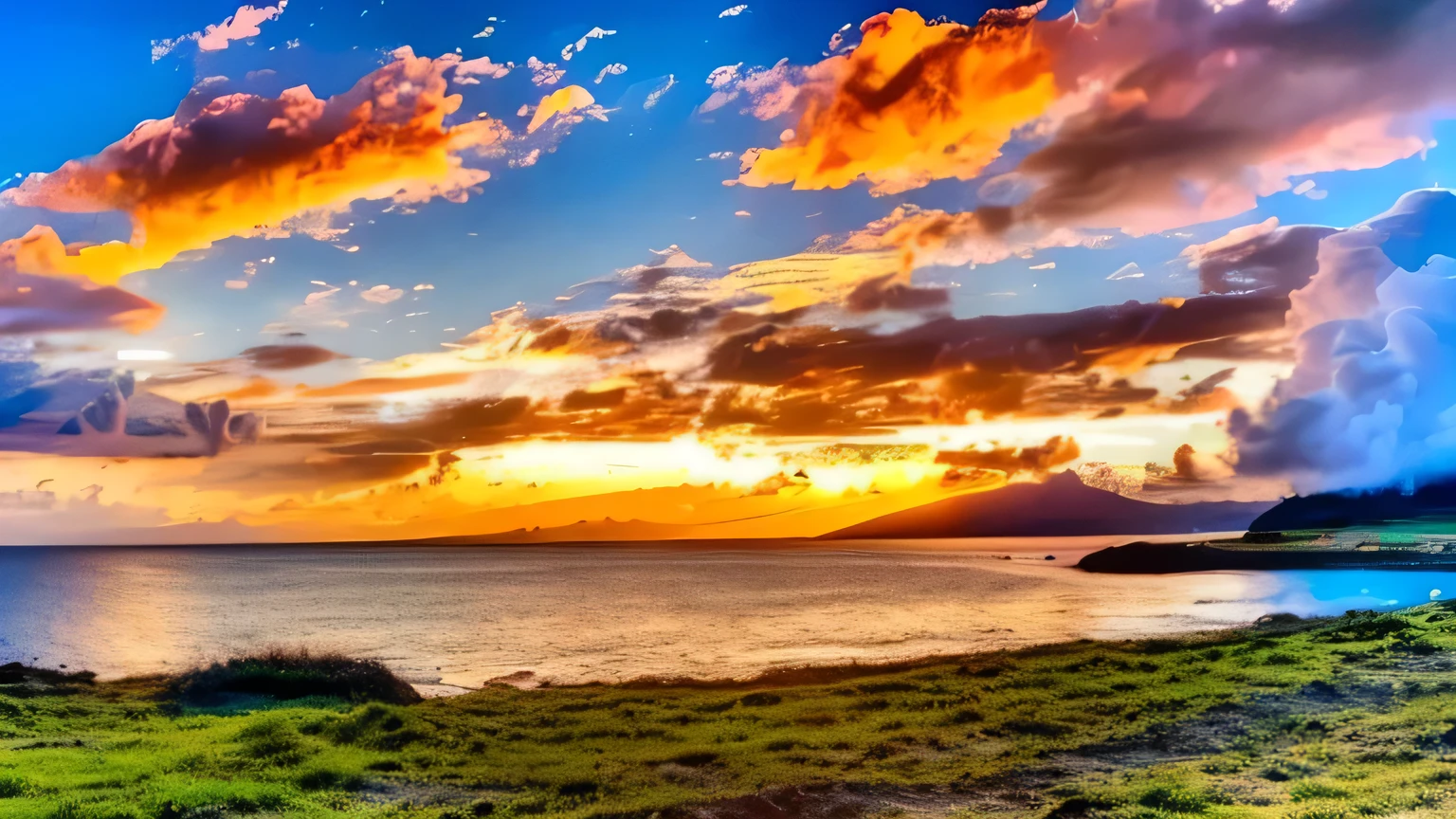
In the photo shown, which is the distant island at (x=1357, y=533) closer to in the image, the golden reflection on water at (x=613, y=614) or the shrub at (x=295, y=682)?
the golden reflection on water at (x=613, y=614)

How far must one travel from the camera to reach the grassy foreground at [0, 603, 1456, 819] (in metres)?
7.29

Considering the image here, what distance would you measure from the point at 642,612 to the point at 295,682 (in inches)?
591

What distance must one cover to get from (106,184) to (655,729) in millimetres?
10158

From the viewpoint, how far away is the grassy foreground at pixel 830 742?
287 inches

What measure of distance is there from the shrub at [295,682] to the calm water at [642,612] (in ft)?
6.08

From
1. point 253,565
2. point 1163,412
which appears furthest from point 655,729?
point 253,565

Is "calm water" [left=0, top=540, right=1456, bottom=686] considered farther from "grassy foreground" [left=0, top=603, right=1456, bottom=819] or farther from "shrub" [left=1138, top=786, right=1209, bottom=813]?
"shrub" [left=1138, top=786, right=1209, bottom=813]

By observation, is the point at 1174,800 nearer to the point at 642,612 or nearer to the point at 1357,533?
the point at 1357,533

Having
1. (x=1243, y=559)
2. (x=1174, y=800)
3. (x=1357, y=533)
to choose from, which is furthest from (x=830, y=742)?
(x=1243, y=559)

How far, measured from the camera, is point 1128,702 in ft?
31.4

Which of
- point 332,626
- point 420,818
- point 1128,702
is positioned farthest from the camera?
point 332,626

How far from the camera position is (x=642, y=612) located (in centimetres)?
2588

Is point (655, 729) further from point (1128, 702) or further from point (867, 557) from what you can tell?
point (867, 557)

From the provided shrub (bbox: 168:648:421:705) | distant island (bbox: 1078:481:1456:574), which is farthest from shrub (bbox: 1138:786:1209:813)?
shrub (bbox: 168:648:421:705)
